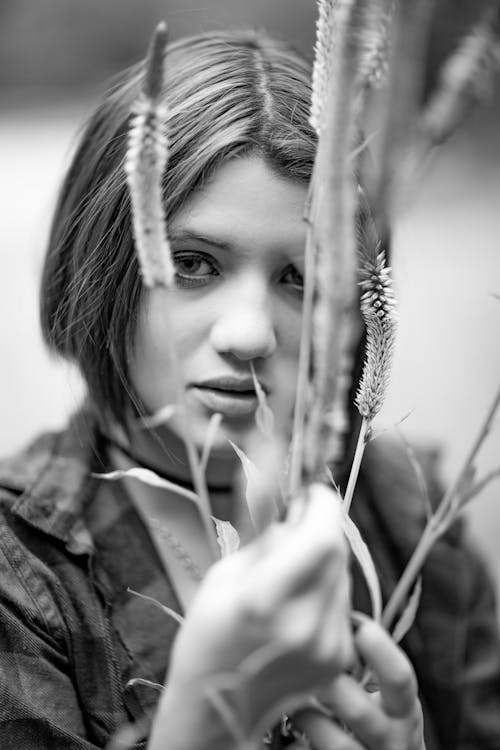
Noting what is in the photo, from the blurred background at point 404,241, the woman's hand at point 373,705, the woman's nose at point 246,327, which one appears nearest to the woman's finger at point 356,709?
the woman's hand at point 373,705

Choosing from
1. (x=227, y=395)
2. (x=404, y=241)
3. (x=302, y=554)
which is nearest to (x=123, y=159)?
(x=227, y=395)

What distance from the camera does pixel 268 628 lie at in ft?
1.17

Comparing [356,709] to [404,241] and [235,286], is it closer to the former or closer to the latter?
[235,286]

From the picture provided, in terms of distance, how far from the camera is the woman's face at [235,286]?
25.6 inches

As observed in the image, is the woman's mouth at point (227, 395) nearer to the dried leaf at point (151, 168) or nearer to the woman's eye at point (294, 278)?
the woman's eye at point (294, 278)

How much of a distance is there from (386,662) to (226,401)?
294 millimetres

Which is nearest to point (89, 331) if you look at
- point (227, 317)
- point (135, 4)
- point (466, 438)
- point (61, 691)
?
point (227, 317)

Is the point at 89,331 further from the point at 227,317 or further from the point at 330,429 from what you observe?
the point at 330,429

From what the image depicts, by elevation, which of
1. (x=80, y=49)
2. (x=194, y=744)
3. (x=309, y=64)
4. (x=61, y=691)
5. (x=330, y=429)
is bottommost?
(x=61, y=691)

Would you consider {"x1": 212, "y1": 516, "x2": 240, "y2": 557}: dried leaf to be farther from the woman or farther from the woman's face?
the woman's face

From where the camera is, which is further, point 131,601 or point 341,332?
point 131,601

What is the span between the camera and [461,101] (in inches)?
12.6

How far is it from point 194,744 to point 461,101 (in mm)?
316

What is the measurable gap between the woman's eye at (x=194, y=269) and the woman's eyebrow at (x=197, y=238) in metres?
0.02
